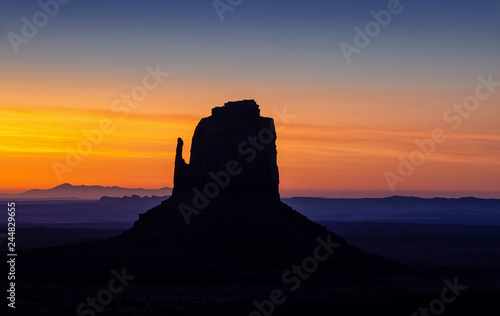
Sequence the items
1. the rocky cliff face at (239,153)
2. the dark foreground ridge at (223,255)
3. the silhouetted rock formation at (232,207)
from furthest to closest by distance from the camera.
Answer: the rocky cliff face at (239,153) → the silhouetted rock formation at (232,207) → the dark foreground ridge at (223,255)

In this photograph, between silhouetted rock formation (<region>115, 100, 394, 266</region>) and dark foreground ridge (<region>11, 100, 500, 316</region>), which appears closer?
dark foreground ridge (<region>11, 100, 500, 316</region>)

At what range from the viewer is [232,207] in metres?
76.8

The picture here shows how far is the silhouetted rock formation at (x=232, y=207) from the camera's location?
74.3 meters

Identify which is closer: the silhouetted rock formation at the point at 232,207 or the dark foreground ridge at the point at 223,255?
the dark foreground ridge at the point at 223,255

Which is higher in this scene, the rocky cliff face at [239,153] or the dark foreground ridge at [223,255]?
the rocky cliff face at [239,153]

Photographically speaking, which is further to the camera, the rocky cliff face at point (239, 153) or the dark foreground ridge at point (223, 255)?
the rocky cliff face at point (239, 153)

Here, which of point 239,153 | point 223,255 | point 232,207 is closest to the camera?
point 223,255

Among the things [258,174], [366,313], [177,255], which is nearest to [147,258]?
[177,255]

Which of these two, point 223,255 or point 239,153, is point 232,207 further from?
point 239,153

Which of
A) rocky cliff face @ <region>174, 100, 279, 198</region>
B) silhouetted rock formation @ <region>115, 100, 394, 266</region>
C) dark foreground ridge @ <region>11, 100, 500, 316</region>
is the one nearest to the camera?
dark foreground ridge @ <region>11, 100, 500, 316</region>

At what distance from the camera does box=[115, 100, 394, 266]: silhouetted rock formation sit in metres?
74.3

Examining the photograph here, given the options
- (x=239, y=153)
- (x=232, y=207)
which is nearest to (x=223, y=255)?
(x=232, y=207)

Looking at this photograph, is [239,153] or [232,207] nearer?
[232,207]

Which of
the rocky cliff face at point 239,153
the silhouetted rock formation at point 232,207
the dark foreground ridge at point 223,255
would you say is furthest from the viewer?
the rocky cliff face at point 239,153
